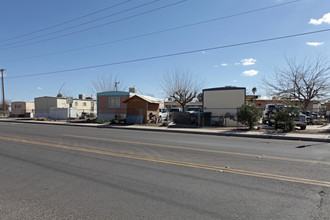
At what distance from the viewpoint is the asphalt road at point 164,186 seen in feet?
12.1

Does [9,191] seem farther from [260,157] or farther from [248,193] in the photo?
[260,157]

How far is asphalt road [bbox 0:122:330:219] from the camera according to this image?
369 centimetres

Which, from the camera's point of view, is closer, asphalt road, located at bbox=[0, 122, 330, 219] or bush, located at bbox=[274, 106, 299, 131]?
→ asphalt road, located at bbox=[0, 122, 330, 219]

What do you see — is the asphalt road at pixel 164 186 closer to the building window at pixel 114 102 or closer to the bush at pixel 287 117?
the bush at pixel 287 117

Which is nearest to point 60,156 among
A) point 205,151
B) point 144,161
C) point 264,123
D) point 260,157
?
point 144,161

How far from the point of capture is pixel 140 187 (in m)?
4.79

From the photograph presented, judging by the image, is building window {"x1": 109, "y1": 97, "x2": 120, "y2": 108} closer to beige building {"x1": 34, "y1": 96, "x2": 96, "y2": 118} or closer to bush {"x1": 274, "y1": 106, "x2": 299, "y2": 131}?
beige building {"x1": 34, "y1": 96, "x2": 96, "y2": 118}

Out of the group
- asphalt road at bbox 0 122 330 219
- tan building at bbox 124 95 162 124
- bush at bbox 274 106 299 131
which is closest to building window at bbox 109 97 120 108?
tan building at bbox 124 95 162 124

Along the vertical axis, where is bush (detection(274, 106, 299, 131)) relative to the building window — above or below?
below

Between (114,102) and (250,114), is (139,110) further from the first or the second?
(250,114)

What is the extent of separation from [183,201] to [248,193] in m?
1.37

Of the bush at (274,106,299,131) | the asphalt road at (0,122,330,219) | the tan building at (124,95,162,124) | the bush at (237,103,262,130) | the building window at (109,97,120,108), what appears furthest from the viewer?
the building window at (109,97,120,108)

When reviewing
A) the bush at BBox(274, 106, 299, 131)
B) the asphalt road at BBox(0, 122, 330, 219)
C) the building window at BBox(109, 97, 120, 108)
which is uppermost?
the building window at BBox(109, 97, 120, 108)

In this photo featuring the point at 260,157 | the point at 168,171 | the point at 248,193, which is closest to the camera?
the point at 248,193
